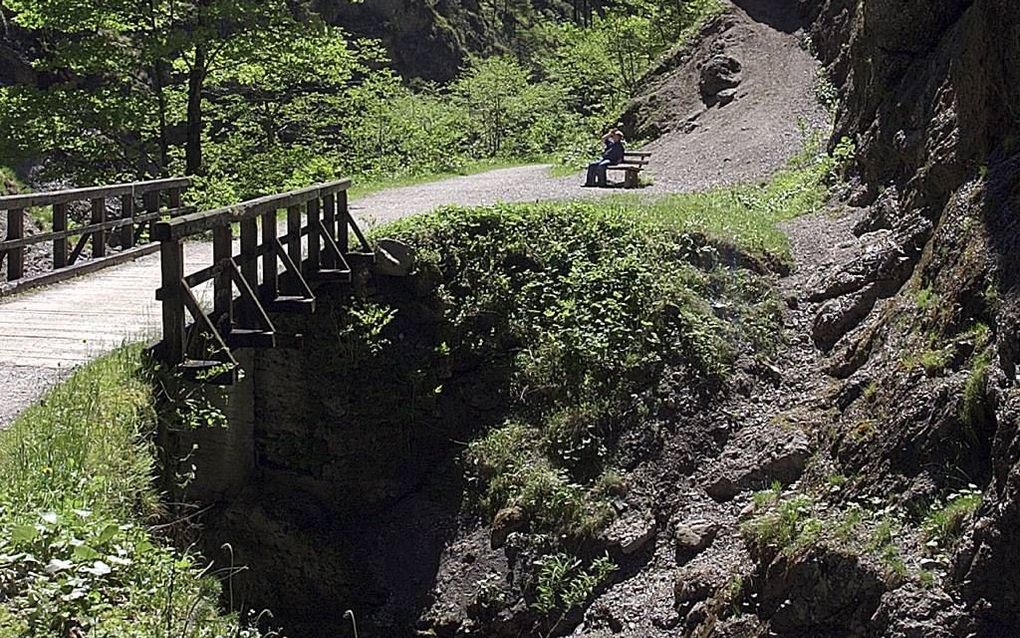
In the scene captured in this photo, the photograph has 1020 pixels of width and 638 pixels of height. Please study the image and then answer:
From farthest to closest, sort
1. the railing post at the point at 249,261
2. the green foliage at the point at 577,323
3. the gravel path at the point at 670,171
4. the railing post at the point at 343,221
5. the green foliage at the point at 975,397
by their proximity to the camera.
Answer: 1. the railing post at the point at 343,221
2. the green foliage at the point at 577,323
3. the railing post at the point at 249,261
4. the gravel path at the point at 670,171
5. the green foliage at the point at 975,397

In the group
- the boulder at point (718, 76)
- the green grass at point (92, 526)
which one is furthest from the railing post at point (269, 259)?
the boulder at point (718, 76)

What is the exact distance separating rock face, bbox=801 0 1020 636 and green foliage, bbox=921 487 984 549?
181mm

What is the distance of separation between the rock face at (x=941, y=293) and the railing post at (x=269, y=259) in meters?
5.29

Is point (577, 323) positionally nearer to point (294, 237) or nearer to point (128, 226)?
point (294, 237)

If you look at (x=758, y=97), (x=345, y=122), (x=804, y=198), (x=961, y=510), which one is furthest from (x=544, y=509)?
(x=345, y=122)

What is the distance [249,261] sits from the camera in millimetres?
10023

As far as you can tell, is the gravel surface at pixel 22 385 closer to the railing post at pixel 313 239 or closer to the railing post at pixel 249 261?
the railing post at pixel 249 261

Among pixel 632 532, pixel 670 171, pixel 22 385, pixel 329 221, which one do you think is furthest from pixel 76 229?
pixel 670 171

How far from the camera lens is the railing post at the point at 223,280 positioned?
9234mm

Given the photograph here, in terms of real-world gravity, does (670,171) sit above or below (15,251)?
above

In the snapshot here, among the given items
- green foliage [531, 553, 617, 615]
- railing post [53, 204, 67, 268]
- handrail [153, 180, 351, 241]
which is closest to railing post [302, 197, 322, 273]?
handrail [153, 180, 351, 241]

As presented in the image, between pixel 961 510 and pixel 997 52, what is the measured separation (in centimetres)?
451

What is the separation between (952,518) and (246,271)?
6158 mm

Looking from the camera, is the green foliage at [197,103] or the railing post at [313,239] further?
the green foliage at [197,103]
